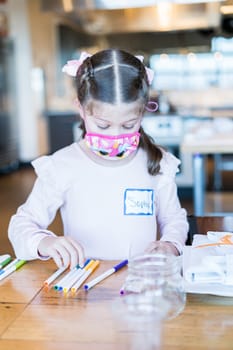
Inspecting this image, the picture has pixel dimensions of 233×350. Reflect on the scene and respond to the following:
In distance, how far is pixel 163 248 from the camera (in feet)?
3.22

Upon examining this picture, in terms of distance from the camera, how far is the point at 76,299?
810 millimetres

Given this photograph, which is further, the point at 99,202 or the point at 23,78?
the point at 23,78

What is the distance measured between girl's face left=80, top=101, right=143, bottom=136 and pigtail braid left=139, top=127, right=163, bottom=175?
0.42ft

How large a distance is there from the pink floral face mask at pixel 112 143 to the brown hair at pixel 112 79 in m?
0.07

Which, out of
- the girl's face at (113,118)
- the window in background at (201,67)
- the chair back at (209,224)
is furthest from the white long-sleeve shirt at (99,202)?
the window in background at (201,67)

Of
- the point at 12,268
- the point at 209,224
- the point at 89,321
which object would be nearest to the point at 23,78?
the point at 209,224

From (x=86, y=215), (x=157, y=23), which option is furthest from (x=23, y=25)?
(x=86, y=215)

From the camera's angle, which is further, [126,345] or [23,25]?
[23,25]

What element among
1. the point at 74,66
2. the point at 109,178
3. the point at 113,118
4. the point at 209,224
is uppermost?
the point at 74,66

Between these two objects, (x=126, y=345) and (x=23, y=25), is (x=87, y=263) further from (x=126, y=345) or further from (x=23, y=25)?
(x=23, y=25)

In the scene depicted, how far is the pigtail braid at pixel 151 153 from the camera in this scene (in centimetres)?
121

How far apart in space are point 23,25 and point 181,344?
6479 mm

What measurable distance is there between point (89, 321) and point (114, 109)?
472 mm

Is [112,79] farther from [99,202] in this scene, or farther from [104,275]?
[104,275]
